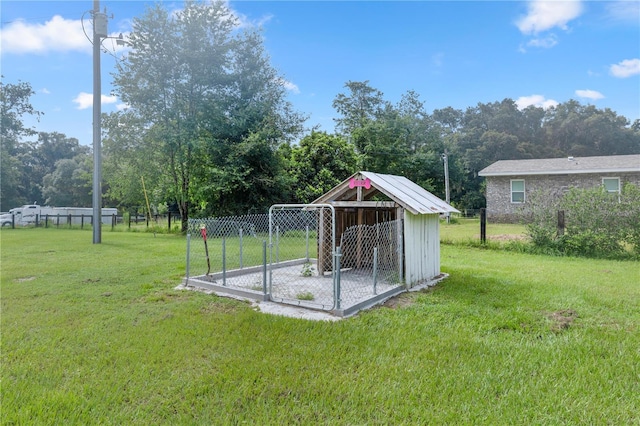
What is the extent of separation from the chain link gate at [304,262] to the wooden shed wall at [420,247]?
1.12 metres

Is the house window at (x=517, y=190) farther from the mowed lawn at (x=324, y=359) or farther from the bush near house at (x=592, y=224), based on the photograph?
the mowed lawn at (x=324, y=359)

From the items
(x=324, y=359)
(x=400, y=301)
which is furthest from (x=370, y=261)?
(x=324, y=359)

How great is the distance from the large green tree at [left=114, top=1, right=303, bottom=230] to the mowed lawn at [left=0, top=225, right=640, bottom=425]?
32.8 ft

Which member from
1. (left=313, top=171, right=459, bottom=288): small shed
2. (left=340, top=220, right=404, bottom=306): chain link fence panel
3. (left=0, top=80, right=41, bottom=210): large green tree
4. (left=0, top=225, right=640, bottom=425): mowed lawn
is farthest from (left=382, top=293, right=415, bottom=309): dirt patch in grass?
(left=0, top=80, right=41, bottom=210): large green tree

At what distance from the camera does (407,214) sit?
5293 mm

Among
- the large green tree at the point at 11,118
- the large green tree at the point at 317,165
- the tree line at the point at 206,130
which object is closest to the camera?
the tree line at the point at 206,130

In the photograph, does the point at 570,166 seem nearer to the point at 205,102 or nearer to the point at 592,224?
the point at 592,224

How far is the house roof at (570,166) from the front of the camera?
16.2 metres

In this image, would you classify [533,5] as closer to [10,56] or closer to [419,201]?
[419,201]

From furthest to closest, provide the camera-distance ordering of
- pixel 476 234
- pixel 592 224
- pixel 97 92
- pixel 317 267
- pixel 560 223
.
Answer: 1. pixel 476 234
2. pixel 97 92
3. pixel 560 223
4. pixel 592 224
5. pixel 317 267

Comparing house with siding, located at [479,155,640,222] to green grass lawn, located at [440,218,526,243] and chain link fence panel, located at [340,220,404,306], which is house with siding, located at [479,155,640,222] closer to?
green grass lawn, located at [440,218,526,243]

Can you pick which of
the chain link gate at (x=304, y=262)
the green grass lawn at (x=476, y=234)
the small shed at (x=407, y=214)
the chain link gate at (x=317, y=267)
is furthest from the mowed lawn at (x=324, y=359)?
the green grass lawn at (x=476, y=234)

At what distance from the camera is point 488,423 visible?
6.94 feet

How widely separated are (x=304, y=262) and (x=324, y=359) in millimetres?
4826
